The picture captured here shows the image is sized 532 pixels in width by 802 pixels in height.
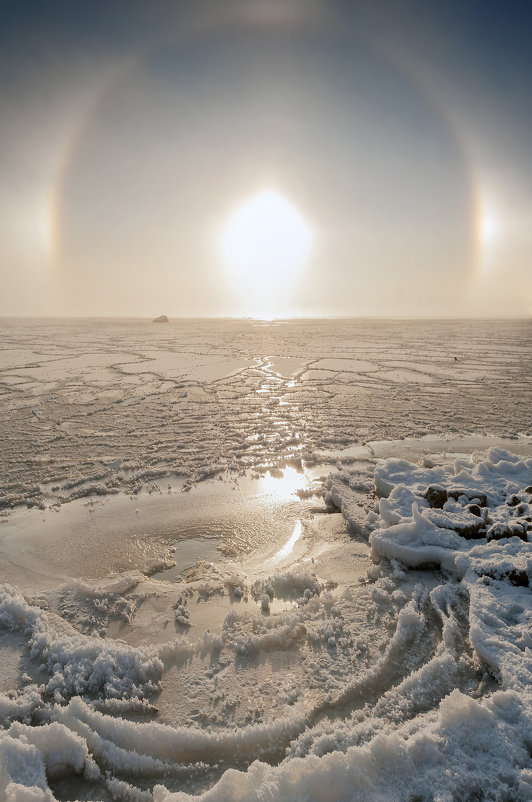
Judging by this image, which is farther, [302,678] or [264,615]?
[264,615]

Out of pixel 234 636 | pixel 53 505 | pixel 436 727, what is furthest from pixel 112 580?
pixel 436 727

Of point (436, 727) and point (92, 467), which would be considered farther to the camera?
point (92, 467)

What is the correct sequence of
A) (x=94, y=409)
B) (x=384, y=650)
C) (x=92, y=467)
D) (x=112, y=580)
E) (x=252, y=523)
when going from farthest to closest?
(x=94, y=409), (x=92, y=467), (x=252, y=523), (x=112, y=580), (x=384, y=650)

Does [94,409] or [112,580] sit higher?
[94,409]

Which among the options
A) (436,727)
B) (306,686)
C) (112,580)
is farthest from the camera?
(112,580)

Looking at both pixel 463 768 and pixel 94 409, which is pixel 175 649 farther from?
pixel 94 409
